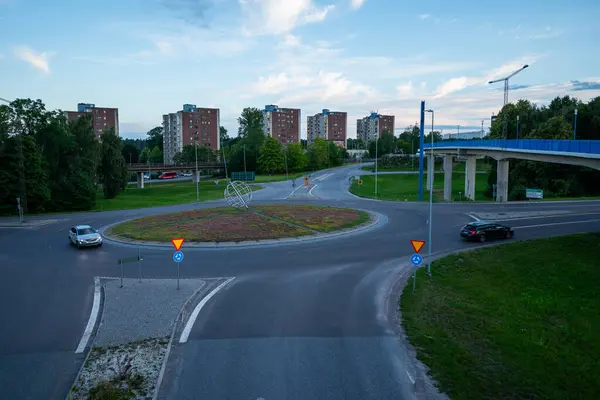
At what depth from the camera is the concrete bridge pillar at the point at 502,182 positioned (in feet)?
160

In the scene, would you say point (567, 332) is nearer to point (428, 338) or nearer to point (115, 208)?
point (428, 338)

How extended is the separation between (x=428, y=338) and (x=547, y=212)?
102 feet

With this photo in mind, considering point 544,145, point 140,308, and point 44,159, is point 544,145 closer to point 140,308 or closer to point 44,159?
point 140,308

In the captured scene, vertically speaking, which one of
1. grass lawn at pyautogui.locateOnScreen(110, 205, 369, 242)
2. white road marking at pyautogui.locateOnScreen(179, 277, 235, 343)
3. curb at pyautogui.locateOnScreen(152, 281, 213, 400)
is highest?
grass lawn at pyautogui.locateOnScreen(110, 205, 369, 242)

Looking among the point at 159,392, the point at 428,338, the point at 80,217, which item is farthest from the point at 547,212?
the point at 80,217

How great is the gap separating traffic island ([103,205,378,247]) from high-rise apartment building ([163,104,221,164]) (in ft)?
326

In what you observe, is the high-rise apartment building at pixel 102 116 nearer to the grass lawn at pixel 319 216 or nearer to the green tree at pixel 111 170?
the green tree at pixel 111 170

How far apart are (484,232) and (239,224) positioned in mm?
17938

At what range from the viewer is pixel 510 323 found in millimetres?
14094

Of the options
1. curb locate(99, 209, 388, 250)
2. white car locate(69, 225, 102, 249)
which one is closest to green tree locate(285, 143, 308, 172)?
curb locate(99, 209, 388, 250)

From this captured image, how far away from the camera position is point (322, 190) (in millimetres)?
67312

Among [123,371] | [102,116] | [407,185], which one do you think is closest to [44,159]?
[123,371]

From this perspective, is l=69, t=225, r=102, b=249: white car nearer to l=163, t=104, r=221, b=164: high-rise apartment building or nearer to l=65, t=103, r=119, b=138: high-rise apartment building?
l=163, t=104, r=221, b=164: high-rise apartment building

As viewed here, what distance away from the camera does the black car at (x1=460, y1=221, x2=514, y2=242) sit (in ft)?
87.6
